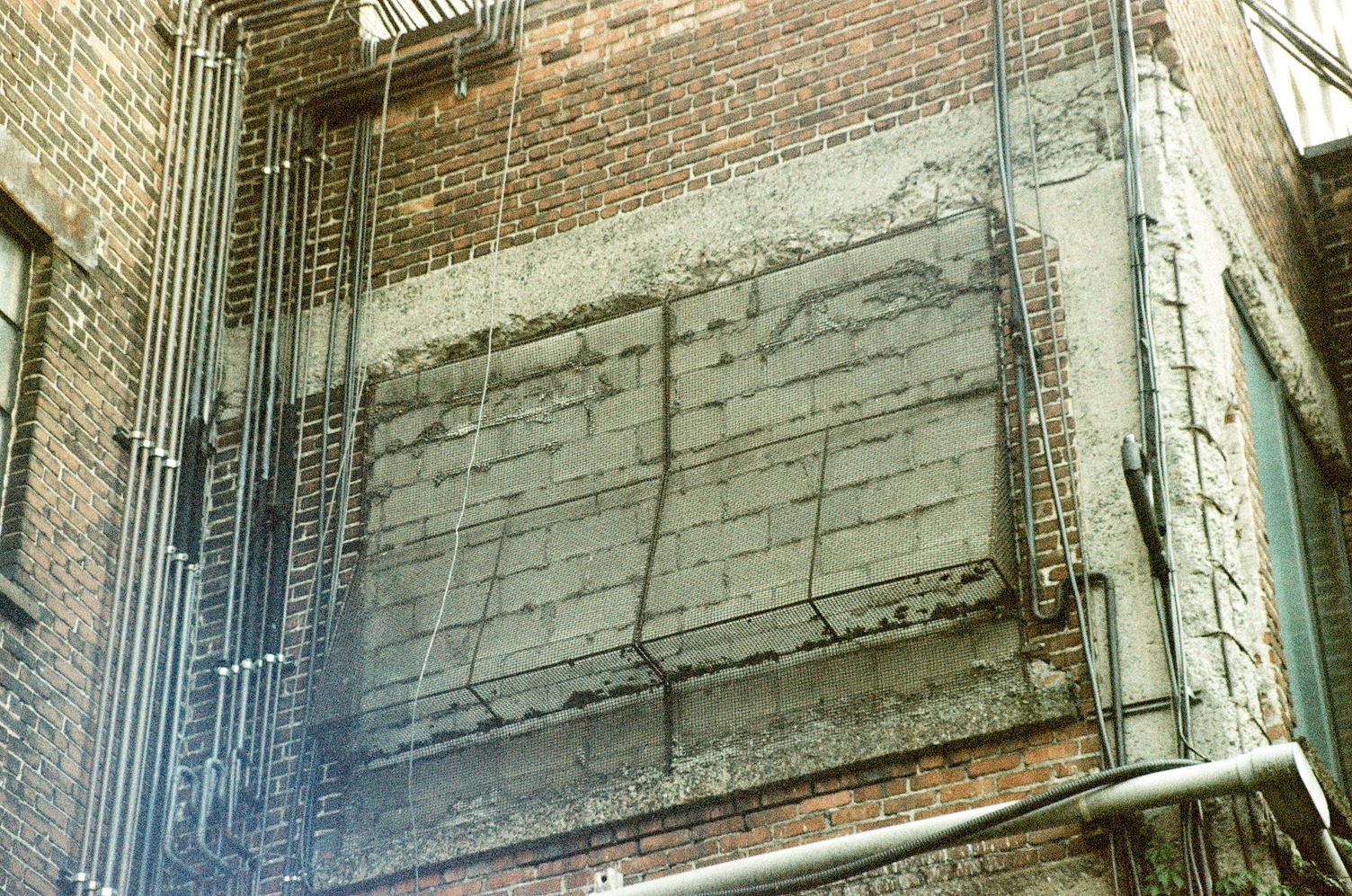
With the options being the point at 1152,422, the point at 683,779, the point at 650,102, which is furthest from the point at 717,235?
the point at 683,779

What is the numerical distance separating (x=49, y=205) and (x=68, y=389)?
3.15 ft

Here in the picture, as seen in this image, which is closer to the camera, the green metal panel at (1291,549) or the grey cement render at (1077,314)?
the grey cement render at (1077,314)

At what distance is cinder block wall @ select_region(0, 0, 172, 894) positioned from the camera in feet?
29.2

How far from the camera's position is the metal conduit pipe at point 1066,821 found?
6.93m

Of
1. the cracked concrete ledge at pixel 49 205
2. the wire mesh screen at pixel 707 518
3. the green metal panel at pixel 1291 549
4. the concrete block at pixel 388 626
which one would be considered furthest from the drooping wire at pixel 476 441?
the green metal panel at pixel 1291 549

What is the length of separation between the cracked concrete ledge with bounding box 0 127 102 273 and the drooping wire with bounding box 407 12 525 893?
81.3 inches

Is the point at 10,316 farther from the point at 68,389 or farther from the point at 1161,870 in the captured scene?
the point at 1161,870

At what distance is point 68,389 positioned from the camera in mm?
9891

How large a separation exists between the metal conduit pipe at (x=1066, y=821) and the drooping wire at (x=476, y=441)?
1.67 metres

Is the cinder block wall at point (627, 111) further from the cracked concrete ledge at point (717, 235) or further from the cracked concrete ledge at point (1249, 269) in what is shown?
the cracked concrete ledge at point (1249, 269)

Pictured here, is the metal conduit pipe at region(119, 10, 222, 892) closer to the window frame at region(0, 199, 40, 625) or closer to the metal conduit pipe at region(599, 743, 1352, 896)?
the window frame at region(0, 199, 40, 625)

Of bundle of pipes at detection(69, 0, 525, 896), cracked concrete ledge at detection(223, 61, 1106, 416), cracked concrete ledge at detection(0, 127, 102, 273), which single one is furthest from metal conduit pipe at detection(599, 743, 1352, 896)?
cracked concrete ledge at detection(0, 127, 102, 273)

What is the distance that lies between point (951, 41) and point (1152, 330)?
2.10m

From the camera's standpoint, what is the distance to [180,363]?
1046 cm
